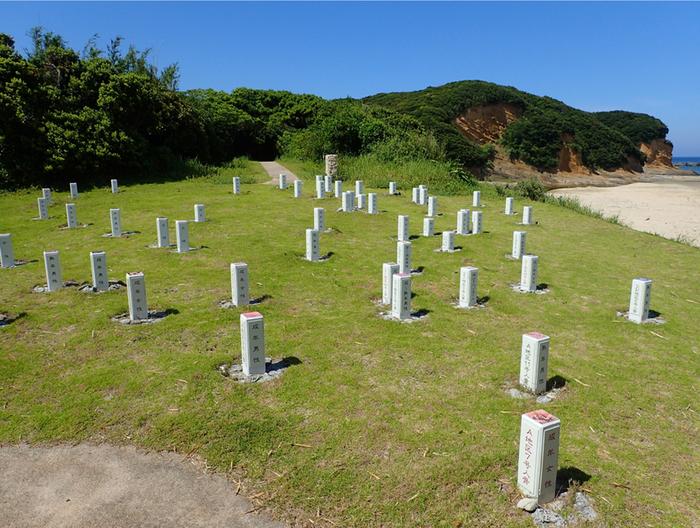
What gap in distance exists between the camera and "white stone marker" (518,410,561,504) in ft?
11.1

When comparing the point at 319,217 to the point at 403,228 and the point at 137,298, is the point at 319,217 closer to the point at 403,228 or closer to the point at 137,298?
the point at 403,228

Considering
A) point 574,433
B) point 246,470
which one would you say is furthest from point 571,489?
point 246,470

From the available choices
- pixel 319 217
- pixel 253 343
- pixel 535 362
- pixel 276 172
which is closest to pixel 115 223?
pixel 319 217

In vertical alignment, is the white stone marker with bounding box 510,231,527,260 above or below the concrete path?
above

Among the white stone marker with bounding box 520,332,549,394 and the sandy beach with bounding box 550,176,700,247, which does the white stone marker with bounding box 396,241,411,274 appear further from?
the sandy beach with bounding box 550,176,700,247

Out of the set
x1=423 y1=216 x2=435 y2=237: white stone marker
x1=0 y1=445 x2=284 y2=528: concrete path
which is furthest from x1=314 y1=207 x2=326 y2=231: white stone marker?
x1=0 y1=445 x2=284 y2=528: concrete path

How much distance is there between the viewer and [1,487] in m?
3.72

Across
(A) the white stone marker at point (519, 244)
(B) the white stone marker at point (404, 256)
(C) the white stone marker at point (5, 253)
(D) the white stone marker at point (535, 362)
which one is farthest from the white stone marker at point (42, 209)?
(D) the white stone marker at point (535, 362)

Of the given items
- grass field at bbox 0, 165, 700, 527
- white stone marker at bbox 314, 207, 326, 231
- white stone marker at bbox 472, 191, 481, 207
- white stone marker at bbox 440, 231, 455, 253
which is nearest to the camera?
grass field at bbox 0, 165, 700, 527

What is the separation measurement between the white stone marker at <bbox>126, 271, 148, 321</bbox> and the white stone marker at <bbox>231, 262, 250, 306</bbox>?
123cm

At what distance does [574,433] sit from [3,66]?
22996 millimetres

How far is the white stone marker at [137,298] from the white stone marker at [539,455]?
5142 mm

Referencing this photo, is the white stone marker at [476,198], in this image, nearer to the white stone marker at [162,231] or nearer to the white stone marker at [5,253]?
the white stone marker at [162,231]

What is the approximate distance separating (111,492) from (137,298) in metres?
3.42
